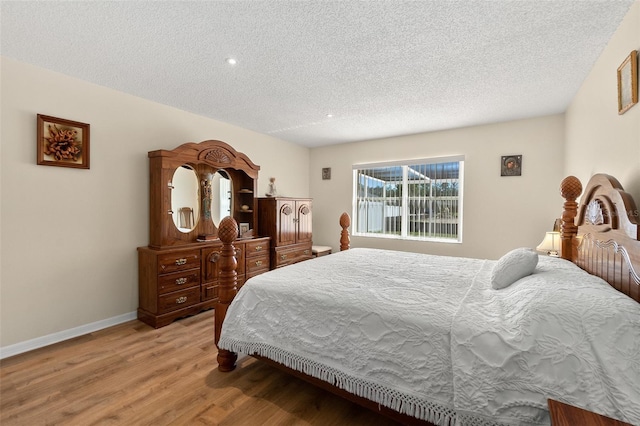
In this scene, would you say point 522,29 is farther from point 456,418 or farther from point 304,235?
point 304,235

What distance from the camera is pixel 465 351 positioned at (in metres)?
1.21

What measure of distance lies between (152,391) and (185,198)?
2.14m

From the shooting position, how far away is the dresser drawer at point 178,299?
116 inches

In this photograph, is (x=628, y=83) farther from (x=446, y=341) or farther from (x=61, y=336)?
(x=61, y=336)

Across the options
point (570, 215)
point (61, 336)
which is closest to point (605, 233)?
point (570, 215)

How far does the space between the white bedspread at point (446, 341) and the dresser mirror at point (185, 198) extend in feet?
5.76

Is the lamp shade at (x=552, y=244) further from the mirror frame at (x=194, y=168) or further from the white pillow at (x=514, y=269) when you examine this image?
the mirror frame at (x=194, y=168)

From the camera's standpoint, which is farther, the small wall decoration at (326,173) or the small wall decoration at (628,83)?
the small wall decoration at (326,173)

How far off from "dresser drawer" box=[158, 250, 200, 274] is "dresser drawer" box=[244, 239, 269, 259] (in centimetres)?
74

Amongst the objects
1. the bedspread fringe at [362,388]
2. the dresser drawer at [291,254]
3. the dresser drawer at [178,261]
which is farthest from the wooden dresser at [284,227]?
the bedspread fringe at [362,388]

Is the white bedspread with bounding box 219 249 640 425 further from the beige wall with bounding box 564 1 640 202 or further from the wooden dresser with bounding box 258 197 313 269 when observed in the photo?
the wooden dresser with bounding box 258 197 313 269

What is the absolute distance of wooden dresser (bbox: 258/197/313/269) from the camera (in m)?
4.31

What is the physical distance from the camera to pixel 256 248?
13.2 feet

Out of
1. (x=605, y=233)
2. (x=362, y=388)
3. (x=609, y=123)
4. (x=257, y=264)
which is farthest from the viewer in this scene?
(x=257, y=264)
